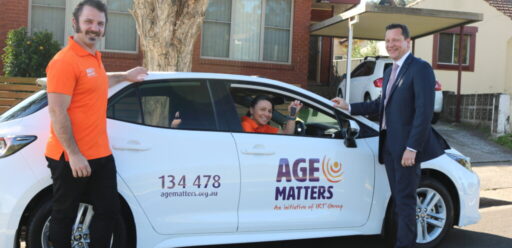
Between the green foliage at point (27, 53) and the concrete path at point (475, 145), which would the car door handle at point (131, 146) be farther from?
the concrete path at point (475, 145)

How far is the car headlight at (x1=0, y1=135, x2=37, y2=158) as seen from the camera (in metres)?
3.50

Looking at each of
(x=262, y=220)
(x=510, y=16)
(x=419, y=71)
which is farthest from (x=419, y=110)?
(x=510, y=16)

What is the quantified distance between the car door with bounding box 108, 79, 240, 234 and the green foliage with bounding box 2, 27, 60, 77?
7264 millimetres

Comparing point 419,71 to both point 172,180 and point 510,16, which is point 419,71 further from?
point 510,16

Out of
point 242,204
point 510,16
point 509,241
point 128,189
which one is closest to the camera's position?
point 128,189

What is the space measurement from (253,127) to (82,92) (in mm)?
1691

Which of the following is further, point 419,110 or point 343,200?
point 343,200

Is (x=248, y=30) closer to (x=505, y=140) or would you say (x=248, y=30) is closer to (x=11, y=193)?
(x=505, y=140)

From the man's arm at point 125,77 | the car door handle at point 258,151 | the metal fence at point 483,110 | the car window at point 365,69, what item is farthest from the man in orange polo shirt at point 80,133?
the metal fence at point 483,110

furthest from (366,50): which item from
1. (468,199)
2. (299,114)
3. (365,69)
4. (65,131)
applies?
(65,131)

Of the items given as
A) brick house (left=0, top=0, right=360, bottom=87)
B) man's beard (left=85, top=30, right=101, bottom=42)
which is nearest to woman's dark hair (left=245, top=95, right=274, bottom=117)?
man's beard (left=85, top=30, right=101, bottom=42)

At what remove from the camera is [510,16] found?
18.4 metres

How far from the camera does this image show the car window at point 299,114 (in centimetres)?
443

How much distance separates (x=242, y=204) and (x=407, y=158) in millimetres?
1348
